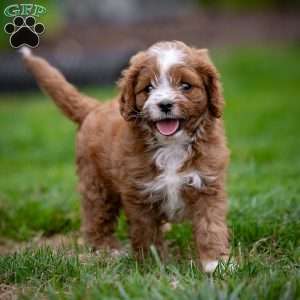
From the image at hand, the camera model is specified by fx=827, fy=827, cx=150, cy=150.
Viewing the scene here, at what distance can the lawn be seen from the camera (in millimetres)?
4555

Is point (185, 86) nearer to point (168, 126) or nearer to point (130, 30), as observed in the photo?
point (168, 126)

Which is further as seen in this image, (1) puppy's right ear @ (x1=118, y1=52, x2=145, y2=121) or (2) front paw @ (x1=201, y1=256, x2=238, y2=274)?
(1) puppy's right ear @ (x1=118, y1=52, x2=145, y2=121)

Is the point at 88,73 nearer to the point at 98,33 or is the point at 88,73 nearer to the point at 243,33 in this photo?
the point at 98,33

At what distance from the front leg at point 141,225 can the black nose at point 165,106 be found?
0.78m

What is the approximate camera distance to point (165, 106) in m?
5.38

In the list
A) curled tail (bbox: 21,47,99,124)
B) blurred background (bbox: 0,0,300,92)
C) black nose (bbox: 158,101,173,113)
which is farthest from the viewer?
blurred background (bbox: 0,0,300,92)

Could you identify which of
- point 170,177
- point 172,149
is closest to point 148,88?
point 172,149

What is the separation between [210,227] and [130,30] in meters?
16.8

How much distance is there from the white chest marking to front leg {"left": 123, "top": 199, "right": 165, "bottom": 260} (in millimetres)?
176

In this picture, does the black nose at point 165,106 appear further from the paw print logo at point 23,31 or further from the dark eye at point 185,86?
the paw print logo at point 23,31

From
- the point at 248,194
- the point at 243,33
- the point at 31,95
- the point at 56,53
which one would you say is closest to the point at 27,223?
the point at 248,194

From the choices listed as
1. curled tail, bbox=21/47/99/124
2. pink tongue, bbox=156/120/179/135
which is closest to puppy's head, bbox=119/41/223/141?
pink tongue, bbox=156/120/179/135

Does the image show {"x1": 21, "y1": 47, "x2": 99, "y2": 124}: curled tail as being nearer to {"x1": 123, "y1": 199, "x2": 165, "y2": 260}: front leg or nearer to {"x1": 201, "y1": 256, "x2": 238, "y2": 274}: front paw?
{"x1": 123, "y1": 199, "x2": 165, "y2": 260}: front leg

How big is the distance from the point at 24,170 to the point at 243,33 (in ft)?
43.1
